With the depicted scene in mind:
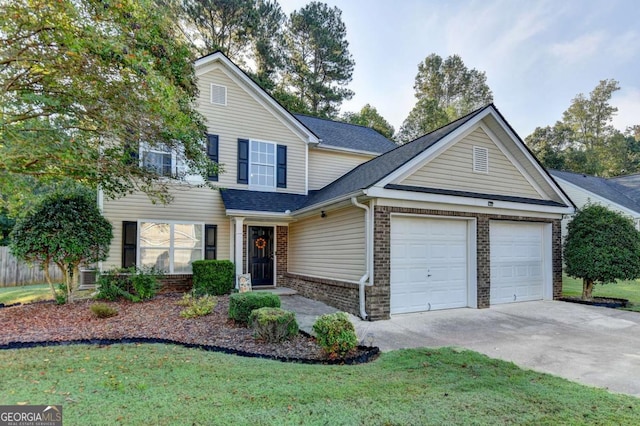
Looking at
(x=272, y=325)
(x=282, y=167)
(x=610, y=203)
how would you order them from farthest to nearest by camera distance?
(x=610, y=203) < (x=282, y=167) < (x=272, y=325)

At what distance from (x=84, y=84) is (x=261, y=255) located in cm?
735

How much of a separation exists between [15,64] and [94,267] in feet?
18.9

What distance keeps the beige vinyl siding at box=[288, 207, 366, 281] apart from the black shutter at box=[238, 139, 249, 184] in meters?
2.38

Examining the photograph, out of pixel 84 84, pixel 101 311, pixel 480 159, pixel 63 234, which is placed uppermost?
pixel 84 84

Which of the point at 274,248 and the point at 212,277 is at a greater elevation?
the point at 274,248

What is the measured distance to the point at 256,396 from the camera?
3363mm

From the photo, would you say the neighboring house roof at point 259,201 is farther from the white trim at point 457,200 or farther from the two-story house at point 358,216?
the white trim at point 457,200

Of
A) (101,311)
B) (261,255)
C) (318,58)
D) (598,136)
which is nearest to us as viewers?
(101,311)

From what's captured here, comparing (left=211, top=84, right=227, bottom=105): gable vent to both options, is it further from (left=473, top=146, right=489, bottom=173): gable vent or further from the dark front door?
(left=473, top=146, right=489, bottom=173): gable vent

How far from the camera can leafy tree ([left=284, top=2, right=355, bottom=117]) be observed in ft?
88.0

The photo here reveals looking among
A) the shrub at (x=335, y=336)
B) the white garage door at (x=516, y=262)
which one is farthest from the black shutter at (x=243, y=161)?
the white garage door at (x=516, y=262)

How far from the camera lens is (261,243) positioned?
1184 centimetres

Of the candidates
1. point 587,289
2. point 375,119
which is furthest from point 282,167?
point 375,119

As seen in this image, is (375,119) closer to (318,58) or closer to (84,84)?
(318,58)
